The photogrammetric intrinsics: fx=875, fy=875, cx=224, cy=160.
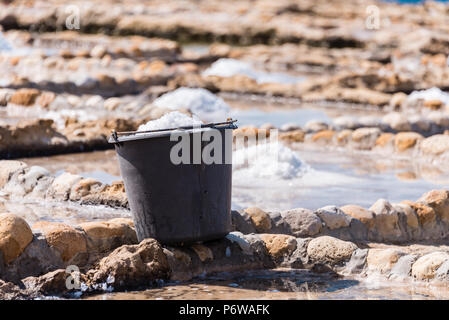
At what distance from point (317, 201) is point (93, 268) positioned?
3030mm

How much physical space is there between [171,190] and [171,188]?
0.5 inches

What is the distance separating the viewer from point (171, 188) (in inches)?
203

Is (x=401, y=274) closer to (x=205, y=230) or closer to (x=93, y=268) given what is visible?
(x=205, y=230)

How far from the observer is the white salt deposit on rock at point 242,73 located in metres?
18.1

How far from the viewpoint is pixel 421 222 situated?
6828 mm

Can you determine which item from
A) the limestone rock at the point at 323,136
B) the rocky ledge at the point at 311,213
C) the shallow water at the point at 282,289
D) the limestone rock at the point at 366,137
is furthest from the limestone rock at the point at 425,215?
the limestone rock at the point at 323,136

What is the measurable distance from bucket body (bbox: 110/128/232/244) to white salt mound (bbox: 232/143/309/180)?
11.2 ft

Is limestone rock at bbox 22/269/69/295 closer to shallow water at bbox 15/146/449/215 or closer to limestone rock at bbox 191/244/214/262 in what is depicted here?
limestone rock at bbox 191/244/214/262

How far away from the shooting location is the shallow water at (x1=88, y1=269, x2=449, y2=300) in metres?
4.92

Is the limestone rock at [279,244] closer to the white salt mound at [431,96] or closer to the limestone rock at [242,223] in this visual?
the limestone rock at [242,223]

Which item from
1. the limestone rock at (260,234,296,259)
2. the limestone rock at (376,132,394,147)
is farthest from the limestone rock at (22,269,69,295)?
the limestone rock at (376,132,394,147)

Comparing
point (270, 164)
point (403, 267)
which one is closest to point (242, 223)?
point (403, 267)

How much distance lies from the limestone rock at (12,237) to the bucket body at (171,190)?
678 mm
